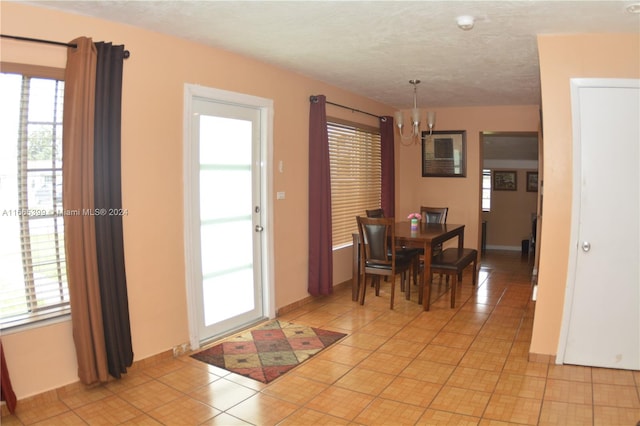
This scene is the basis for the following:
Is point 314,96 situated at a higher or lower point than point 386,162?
higher

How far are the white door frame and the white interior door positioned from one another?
244 centimetres

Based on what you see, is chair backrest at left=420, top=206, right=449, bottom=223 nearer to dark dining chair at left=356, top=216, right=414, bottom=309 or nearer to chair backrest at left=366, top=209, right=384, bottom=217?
chair backrest at left=366, top=209, right=384, bottom=217

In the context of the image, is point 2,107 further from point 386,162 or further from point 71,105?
point 386,162

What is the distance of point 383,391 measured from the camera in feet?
9.45

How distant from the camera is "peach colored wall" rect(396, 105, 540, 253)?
6395 mm

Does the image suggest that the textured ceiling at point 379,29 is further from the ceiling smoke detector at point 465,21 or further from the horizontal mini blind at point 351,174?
the horizontal mini blind at point 351,174

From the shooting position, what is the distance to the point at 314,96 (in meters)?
4.71

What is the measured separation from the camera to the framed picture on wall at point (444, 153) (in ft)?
21.9

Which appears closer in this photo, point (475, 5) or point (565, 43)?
point (475, 5)

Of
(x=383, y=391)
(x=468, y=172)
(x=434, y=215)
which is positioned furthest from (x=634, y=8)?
(x=468, y=172)

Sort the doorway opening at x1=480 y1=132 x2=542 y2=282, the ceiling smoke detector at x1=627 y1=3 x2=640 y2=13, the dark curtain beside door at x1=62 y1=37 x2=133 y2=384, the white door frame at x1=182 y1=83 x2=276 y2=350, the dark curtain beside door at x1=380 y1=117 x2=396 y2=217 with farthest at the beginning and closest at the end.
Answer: the doorway opening at x1=480 y1=132 x2=542 y2=282 < the dark curtain beside door at x1=380 y1=117 x2=396 y2=217 < the white door frame at x1=182 y1=83 x2=276 y2=350 < the dark curtain beside door at x1=62 y1=37 x2=133 y2=384 < the ceiling smoke detector at x1=627 y1=3 x2=640 y2=13

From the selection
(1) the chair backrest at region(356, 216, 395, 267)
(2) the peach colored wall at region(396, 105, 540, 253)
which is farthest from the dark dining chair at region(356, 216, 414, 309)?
(2) the peach colored wall at region(396, 105, 540, 253)

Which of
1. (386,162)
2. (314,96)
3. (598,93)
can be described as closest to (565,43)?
(598,93)

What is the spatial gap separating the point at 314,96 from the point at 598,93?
256 centimetres
